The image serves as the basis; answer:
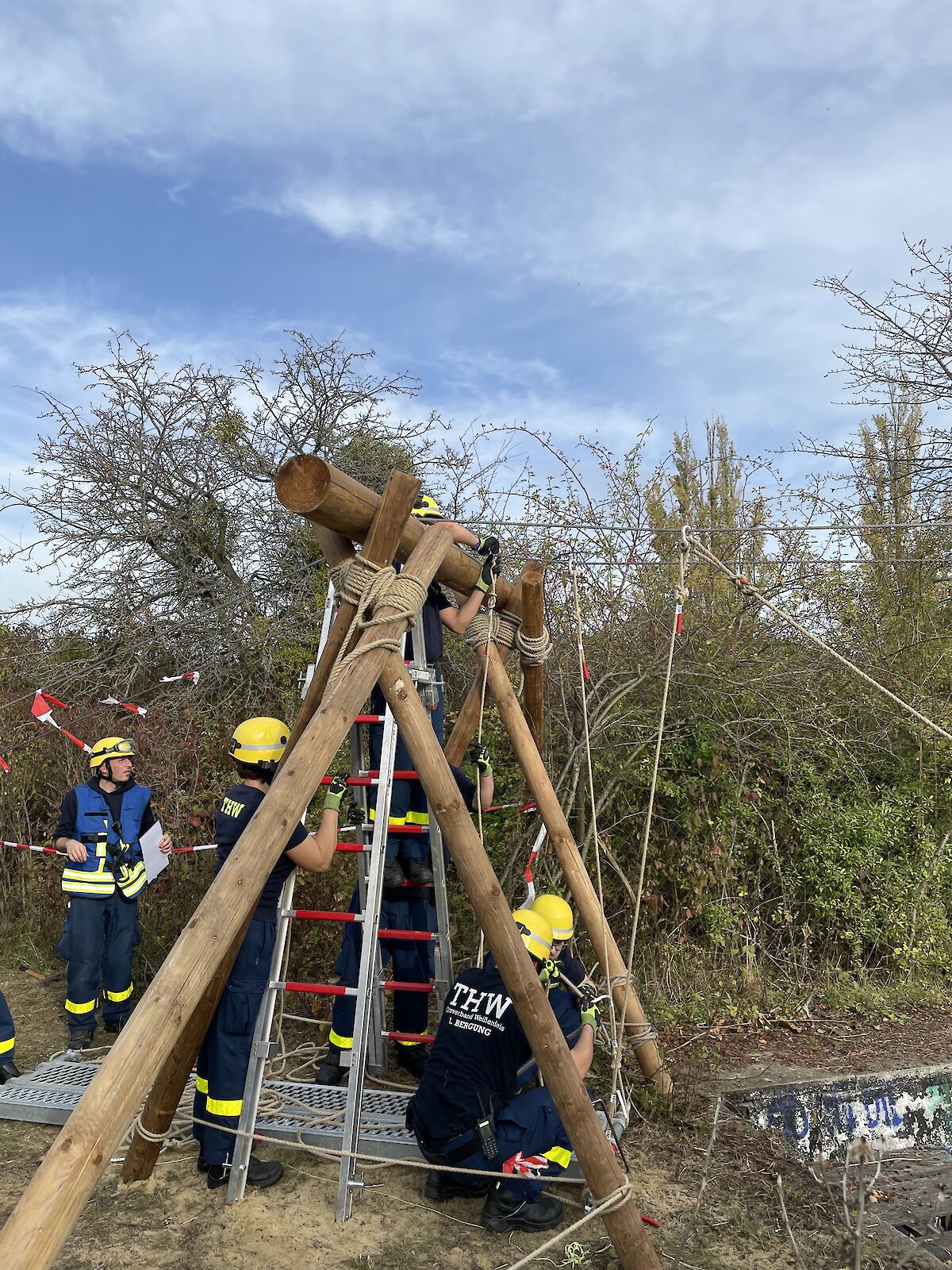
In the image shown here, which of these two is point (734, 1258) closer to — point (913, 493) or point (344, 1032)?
point (344, 1032)

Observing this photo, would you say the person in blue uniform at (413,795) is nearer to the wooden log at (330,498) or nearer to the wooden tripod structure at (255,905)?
Answer: the wooden tripod structure at (255,905)

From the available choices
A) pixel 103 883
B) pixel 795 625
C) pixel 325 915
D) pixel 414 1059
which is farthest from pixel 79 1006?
pixel 795 625

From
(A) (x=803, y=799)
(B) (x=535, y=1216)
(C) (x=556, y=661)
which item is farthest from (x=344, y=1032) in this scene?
(A) (x=803, y=799)

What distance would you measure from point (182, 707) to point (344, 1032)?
4.21 meters

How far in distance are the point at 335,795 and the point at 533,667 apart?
68.7 inches

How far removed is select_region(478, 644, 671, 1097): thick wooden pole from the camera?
4.65 metres

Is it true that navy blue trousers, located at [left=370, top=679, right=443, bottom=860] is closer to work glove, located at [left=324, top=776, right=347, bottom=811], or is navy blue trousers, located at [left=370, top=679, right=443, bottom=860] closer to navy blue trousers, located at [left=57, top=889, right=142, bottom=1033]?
work glove, located at [left=324, top=776, right=347, bottom=811]

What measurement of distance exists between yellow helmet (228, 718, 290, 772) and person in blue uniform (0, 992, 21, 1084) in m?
2.26

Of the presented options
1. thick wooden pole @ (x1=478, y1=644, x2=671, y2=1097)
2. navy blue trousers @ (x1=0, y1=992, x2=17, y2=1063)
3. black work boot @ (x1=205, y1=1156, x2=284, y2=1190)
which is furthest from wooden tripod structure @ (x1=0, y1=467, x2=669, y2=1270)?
navy blue trousers @ (x1=0, y1=992, x2=17, y2=1063)

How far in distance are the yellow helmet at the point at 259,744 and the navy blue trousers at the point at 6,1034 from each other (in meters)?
2.27

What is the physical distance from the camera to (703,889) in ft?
21.8

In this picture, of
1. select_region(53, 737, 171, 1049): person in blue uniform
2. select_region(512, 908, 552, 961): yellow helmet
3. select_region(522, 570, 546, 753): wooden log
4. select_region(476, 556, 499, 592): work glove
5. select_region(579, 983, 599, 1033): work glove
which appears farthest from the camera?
select_region(53, 737, 171, 1049): person in blue uniform

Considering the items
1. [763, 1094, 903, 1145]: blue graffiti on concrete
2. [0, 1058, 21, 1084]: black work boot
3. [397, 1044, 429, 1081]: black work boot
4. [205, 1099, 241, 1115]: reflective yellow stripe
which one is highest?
[205, 1099, 241, 1115]: reflective yellow stripe

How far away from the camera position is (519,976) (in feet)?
10.8
